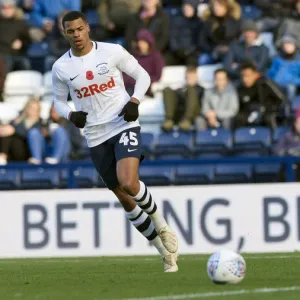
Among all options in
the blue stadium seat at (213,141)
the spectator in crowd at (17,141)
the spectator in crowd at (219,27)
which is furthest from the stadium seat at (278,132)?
the spectator in crowd at (17,141)

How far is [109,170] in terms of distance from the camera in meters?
9.26

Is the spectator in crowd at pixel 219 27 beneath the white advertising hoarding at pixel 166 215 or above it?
above

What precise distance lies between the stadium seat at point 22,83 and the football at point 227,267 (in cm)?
1028

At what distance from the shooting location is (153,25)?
54.0 feet

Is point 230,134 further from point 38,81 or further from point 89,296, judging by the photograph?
point 89,296

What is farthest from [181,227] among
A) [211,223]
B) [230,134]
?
[230,134]

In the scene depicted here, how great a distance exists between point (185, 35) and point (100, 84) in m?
7.55

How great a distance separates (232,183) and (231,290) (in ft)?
22.0

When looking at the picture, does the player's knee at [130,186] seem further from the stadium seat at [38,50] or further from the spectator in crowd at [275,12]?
the stadium seat at [38,50]

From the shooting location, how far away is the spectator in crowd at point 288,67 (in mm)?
15227

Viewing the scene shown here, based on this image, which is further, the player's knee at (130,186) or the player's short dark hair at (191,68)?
the player's short dark hair at (191,68)

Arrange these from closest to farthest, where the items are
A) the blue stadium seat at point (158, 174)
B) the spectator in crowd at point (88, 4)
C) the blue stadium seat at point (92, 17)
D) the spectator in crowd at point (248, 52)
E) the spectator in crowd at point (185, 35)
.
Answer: the blue stadium seat at point (158, 174) < the spectator in crowd at point (248, 52) < the spectator in crowd at point (185, 35) < the blue stadium seat at point (92, 17) < the spectator in crowd at point (88, 4)

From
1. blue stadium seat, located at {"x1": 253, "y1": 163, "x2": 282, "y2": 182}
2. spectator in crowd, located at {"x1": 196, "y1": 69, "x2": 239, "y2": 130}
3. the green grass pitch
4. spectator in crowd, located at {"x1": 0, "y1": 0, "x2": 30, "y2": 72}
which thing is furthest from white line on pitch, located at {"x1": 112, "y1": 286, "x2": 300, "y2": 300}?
spectator in crowd, located at {"x1": 0, "y1": 0, "x2": 30, "y2": 72}

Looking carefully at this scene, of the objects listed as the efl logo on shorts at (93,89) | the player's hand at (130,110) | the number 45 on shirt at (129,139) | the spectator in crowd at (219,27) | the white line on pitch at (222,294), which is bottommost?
the white line on pitch at (222,294)
